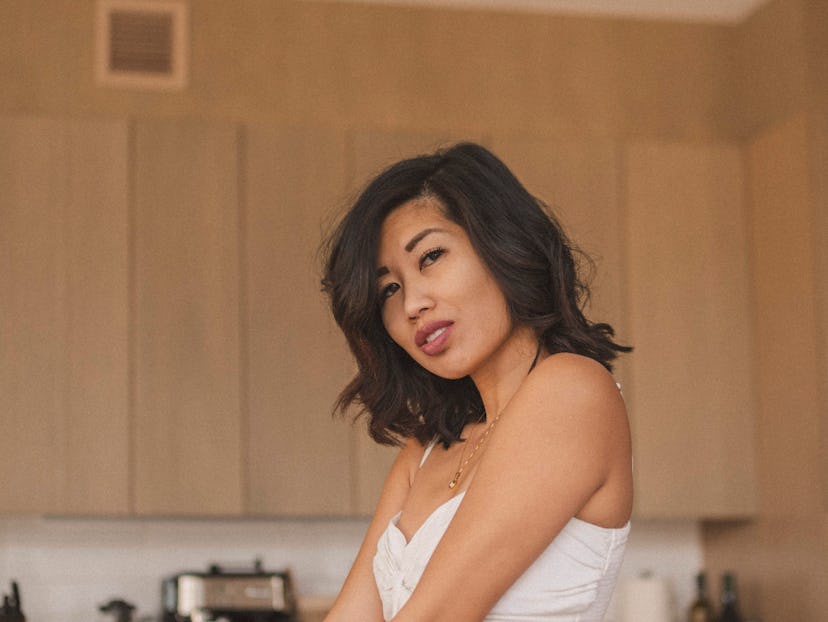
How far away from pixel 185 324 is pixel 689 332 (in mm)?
1624

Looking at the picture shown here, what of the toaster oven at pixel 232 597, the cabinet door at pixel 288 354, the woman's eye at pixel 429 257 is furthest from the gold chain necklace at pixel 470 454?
the toaster oven at pixel 232 597

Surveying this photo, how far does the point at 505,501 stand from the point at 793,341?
9.18 ft

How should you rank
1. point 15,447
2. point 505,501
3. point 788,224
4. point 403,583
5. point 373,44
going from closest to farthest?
1. point 505,501
2. point 403,583
3. point 15,447
4. point 788,224
5. point 373,44

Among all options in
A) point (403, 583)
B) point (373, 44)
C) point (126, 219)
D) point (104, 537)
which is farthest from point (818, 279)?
point (403, 583)

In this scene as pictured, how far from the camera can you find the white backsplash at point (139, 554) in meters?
4.02

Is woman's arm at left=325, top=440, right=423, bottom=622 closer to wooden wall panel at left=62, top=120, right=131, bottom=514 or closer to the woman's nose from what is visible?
the woman's nose

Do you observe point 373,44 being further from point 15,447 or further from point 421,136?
point 15,447

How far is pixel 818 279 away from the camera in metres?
3.79

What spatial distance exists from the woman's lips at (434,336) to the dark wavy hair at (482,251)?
0.08m

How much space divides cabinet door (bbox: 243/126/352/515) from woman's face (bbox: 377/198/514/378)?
226 centimetres

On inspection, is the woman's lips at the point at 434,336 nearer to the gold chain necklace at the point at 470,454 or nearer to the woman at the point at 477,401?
the woman at the point at 477,401

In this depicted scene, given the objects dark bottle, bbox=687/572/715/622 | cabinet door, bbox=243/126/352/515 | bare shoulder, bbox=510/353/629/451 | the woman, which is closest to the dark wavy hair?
the woman

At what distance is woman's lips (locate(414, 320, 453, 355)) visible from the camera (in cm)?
152

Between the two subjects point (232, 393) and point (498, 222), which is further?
point (232, 393)
